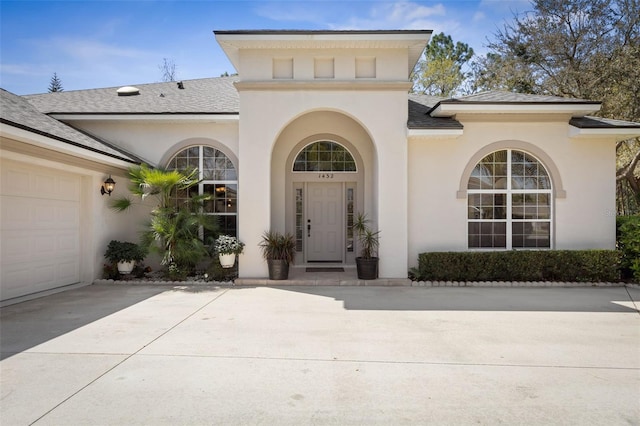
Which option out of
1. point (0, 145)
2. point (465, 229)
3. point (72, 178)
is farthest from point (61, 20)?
point (465, 229)

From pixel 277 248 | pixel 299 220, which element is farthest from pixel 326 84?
pixel 277 248

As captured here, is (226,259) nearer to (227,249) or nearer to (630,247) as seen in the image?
(227,249)

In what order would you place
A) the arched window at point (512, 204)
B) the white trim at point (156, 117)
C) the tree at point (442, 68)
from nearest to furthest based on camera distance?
the arched window at point (512, 204) → the white trim at point (156, 117) → the tree at point (442, 68)

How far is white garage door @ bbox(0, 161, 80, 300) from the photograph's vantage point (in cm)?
689

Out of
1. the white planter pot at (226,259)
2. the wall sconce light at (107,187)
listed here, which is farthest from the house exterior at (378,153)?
the white planter pot at (226,259)

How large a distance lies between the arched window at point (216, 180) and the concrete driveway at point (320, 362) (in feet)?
12.2

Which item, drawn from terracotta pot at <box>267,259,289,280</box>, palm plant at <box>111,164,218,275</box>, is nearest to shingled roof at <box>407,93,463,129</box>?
terracotta pot at <box>267,259,289,280</box>

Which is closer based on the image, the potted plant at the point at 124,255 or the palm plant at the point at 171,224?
the palm plant at the point at 171,224

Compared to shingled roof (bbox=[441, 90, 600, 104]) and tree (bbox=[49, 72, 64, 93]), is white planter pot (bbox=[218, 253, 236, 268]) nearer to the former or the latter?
shingled roof (bbox=[441, 90, 600, 104])

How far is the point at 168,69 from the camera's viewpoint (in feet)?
89.8

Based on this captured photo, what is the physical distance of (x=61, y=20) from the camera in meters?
10.2

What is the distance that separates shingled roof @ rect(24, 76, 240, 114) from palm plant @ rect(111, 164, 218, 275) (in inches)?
83.5

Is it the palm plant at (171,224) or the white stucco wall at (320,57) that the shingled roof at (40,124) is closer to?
the palm plant at (171,224)

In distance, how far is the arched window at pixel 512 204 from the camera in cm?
970
